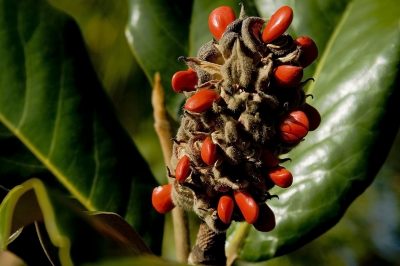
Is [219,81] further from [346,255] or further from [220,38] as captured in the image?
[346,255]

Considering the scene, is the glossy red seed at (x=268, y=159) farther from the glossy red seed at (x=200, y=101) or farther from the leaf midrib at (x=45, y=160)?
the leaf midrib at (x=45, y=160)

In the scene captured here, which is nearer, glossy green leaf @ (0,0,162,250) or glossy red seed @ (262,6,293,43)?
glossy red seed @ (262,6,293,43)

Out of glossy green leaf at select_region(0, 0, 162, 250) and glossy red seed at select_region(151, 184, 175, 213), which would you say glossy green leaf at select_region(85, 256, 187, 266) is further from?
glossy green leaf at select_region(0, 0, 162, 250)

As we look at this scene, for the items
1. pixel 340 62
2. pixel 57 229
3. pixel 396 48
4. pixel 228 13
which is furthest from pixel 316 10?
pixel 57 229

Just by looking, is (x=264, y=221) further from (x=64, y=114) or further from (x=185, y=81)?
(x=64, y=114)

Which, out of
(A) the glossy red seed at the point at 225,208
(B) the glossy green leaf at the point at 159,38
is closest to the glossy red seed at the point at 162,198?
(A) the glossy red seed at the point at 225,208

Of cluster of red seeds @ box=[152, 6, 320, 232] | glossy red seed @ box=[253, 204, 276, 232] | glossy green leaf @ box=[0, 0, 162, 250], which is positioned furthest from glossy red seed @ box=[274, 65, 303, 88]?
glossy green leaf @ box=[0, 0, 162, 250]

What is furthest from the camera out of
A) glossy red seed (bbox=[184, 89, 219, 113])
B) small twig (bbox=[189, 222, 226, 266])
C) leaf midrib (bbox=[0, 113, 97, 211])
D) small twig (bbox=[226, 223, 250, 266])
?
leaf midrib (bbox=[0, 113, 97, 211])
